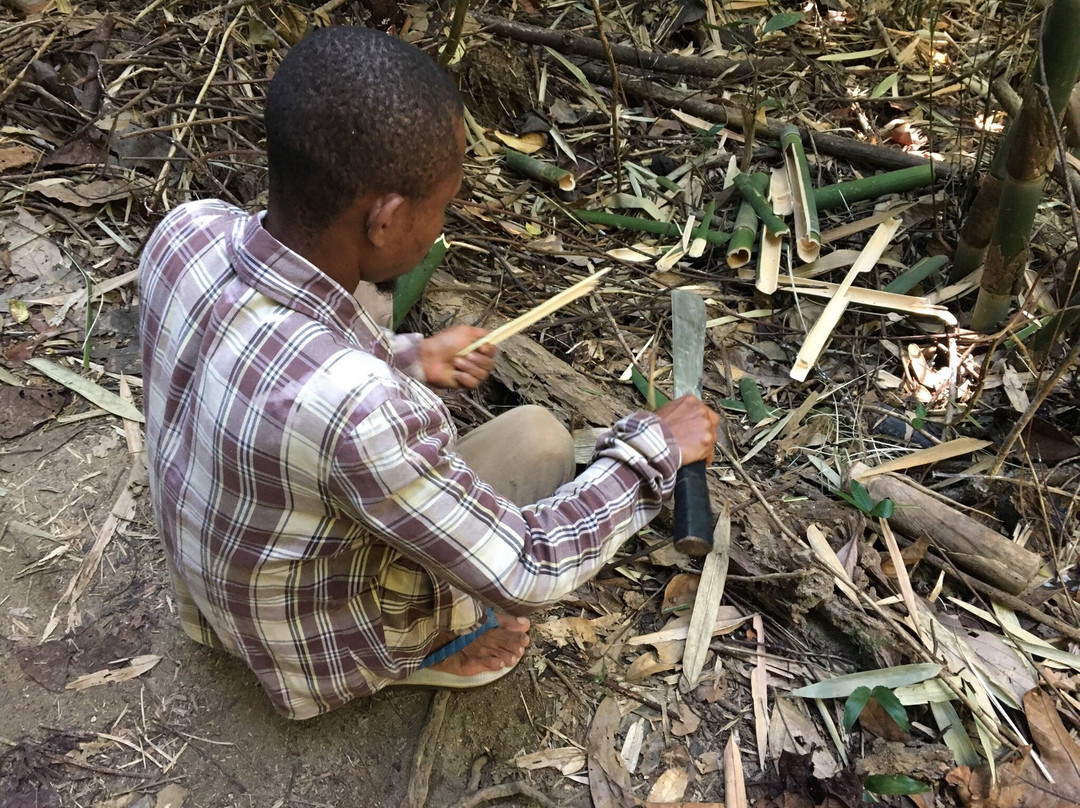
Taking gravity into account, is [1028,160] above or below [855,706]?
above

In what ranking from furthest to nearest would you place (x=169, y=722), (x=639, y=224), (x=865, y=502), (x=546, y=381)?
A: (x=639, y=224), (x=546, y=381), (x=865, y=502), (x=169, y=722)

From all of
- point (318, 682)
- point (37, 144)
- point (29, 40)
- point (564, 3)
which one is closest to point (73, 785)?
point (318, 682)

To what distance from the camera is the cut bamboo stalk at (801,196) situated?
2900 millimetres

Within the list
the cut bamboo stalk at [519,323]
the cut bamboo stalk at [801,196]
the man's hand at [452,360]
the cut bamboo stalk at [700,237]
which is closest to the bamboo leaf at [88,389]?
the man's hand at [452,360]

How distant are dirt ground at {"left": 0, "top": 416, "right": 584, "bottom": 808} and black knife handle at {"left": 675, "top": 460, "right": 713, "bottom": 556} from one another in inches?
27.3

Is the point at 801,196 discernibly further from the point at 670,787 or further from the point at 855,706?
the point at 670,787

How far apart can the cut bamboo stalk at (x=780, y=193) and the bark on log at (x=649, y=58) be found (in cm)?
69

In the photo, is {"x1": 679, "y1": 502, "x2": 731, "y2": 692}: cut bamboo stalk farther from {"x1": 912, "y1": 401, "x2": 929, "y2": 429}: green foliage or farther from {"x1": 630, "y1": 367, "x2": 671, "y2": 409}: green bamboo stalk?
{"x1": 912, "y1": 401, "x2": 929, "y2": 429}: green foliage

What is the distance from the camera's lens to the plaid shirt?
1.11 metres

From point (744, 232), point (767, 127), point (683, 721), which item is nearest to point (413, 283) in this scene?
point (744, 232)

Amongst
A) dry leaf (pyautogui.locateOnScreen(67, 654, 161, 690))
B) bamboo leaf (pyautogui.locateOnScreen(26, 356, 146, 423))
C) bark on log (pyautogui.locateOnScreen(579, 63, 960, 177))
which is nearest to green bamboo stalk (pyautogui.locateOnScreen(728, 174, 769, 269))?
bark on log (pyautogui.locateOnScreen(579, 63, 960, 177))

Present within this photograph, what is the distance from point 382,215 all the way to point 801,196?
2.30m

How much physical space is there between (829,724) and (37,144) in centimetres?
335

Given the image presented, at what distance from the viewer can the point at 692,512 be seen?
4.88ft
